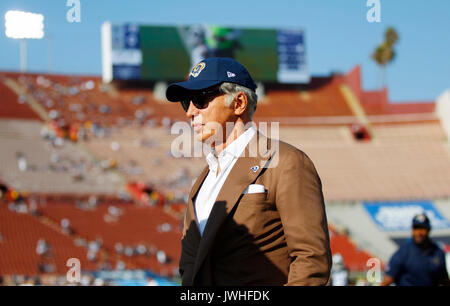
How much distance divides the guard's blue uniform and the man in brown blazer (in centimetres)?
431

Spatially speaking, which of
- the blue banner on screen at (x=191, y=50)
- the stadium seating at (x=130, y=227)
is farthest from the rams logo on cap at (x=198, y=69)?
the blue banner on screen at (x=191, y=50)

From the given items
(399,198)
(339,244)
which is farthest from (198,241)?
(399,198)

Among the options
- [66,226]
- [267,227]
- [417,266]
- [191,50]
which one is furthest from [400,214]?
[267,227]

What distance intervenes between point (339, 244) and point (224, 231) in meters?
28.0

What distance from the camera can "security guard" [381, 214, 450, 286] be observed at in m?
6.51

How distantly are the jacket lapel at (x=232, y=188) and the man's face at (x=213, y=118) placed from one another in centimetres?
16

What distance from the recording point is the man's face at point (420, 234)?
6570mm

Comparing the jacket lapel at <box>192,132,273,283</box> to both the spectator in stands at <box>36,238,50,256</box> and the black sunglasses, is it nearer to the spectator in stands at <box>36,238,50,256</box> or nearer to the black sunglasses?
the black sunglasses

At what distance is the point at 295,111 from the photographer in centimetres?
A: 4875

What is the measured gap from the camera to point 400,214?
35156mm

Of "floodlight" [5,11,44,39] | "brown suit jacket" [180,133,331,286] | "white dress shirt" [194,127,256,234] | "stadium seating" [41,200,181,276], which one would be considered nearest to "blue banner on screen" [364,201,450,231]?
"stadium seating" [41,200,181,276]

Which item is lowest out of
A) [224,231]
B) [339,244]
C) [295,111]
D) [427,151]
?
[339,244]

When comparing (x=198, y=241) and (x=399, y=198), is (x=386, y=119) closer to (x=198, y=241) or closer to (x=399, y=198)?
(x=399, y=198)

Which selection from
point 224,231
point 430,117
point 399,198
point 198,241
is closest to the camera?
point 224,231
